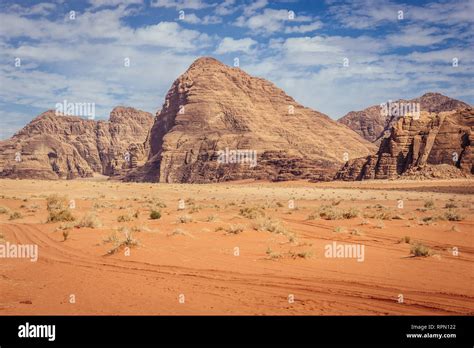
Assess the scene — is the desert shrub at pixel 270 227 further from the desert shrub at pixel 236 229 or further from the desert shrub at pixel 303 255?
the desert shrub at pixel 303 255

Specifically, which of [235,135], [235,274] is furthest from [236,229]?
[235,135]

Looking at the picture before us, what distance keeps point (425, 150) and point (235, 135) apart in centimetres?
5689

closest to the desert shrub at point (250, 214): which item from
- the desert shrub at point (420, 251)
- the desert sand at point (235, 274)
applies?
the desert sand at point (235, 274)

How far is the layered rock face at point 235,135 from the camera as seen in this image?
10569 cm

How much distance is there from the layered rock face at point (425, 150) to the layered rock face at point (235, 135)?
13.3m

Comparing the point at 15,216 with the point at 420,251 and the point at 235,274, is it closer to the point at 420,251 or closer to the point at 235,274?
the point at 235,274

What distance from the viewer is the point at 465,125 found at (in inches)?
3061

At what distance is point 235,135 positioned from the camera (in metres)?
120

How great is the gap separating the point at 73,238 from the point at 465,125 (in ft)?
269

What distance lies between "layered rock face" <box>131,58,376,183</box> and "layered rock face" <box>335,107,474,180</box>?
13.3m

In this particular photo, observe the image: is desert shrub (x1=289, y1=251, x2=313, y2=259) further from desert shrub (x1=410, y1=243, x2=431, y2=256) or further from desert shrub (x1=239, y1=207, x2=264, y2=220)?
desert shrub (x1=239, y1=207, x2=264, y2=220)

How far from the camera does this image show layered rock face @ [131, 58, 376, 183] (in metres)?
106

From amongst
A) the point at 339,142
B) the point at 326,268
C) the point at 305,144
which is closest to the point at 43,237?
the point at 326,268
